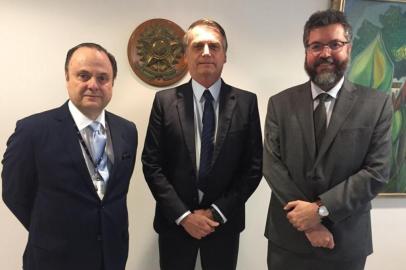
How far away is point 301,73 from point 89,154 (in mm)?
1644

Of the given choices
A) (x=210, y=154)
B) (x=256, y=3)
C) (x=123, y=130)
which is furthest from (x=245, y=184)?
(x=256, y=3)

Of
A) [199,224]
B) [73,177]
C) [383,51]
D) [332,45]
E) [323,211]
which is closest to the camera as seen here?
[73,177]

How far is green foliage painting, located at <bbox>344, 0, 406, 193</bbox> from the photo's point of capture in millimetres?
2377

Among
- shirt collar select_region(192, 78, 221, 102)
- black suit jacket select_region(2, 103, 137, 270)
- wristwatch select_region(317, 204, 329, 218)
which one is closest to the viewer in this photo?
black suit jacket select_region(2, 103, 137, 270)

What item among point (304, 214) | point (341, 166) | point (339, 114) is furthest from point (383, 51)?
point (304, 214)

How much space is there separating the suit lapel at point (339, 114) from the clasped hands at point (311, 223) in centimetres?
22

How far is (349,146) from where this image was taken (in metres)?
1.57

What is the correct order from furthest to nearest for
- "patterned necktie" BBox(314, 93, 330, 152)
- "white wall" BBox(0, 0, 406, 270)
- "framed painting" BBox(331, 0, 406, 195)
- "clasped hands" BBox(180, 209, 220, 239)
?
"framed painting" BBox(331, 0, 406, 195), "white wall" BBox(0, 0, 406, 270), "clasped hands" BBox(180, 209, 220, 239), "patterned necktie" BBox(314, 93, 330, 152)

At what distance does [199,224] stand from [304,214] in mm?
523

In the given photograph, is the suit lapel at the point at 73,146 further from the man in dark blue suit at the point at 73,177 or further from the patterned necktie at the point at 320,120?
the patterned necktie at the point at 320,120

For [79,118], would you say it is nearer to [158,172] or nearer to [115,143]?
[115,143]

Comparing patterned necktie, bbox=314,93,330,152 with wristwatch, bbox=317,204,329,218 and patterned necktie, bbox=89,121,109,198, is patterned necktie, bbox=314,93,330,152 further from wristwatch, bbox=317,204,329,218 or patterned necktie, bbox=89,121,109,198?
patterned necktie, bbox=89,121,109,198

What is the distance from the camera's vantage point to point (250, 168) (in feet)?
6.17

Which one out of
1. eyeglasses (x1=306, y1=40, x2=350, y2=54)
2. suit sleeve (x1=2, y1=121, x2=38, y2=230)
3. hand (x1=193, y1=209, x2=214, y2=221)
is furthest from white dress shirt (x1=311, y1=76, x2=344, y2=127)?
suit sleeve (x1=2, y1=121, x2=38, y2=230)
